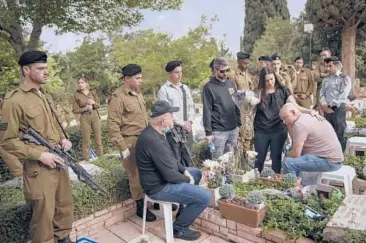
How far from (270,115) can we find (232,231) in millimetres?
1567

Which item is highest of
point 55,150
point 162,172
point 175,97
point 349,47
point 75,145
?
point 349,47

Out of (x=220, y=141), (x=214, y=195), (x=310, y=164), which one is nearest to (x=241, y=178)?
(x=214, y=195)

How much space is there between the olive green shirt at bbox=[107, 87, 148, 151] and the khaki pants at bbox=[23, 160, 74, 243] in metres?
0.79

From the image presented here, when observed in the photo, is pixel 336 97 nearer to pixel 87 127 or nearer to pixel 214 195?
pixel 214 195

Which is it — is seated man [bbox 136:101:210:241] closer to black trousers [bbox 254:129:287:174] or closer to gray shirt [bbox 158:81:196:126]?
gray shirt [bbox 158:81:196:126]

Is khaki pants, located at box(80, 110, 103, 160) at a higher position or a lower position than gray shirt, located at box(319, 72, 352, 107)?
lower

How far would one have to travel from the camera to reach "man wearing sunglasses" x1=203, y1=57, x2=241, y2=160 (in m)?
3.93

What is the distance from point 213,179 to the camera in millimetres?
3305

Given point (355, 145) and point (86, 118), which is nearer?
point (355, 145)

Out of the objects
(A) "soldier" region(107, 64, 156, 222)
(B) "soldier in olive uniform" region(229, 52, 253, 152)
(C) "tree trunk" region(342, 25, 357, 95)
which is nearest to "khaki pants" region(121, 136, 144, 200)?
(A) "soldier" region(107, 64, 156, 222)

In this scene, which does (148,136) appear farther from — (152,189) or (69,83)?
(69,83)

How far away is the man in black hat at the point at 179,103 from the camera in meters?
3.69

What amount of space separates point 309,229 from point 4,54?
961 centimetres

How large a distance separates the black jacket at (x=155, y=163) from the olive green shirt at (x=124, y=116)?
0.56 metres
